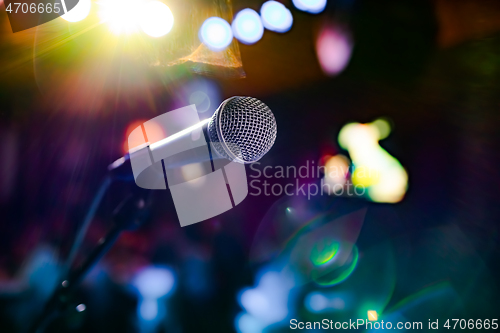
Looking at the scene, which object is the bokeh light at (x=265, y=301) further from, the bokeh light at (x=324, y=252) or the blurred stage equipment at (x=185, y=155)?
the blurred stage equipment at (x=185, y=155)

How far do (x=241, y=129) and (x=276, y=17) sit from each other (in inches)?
45.1

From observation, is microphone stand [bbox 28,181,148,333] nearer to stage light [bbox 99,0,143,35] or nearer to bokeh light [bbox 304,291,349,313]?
stage light [bbox 99,0,143,35]

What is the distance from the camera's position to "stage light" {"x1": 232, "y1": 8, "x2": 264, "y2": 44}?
1.54 m

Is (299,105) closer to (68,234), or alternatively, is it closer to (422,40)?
(422,40)

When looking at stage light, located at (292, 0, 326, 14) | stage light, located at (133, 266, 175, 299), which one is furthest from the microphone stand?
stage light, located at (292, 0, 326, 14)

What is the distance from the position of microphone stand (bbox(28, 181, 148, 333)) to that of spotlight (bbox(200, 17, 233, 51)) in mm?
1100

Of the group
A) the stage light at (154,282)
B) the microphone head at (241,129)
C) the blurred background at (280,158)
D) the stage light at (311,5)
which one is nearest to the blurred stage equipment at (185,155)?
the microphone head at (241,129)

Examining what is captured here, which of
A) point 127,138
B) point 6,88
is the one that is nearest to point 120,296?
point 127,138

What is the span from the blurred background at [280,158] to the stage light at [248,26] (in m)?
0.01

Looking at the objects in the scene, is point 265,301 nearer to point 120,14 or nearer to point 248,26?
point 248,26

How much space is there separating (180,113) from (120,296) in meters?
1.08

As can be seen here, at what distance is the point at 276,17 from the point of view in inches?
61.3

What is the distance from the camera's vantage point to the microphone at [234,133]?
66 centimetres

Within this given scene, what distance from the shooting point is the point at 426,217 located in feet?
4.92
